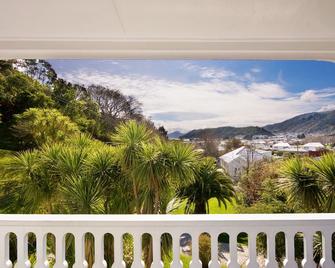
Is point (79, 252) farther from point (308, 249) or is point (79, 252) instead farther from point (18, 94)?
point (18, 94)

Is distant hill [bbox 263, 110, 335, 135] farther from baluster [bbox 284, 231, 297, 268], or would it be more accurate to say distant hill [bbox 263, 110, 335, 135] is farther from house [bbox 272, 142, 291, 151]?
baluster [bbox 284, 231, 297, 268]

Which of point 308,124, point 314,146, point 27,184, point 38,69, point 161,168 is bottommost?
point 27,184

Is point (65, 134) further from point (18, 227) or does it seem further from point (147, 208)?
point (18, 227)

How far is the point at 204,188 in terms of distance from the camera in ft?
16.5

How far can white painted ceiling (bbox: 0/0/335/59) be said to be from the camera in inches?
68.9

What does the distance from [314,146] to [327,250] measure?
3343 millimetres

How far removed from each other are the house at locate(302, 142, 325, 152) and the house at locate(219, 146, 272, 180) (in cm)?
59

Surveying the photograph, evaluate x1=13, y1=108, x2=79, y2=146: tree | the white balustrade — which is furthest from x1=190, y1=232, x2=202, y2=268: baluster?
x1=13, y1=108, x2=79, y2=146: tree

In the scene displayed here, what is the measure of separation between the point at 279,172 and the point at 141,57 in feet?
11.2

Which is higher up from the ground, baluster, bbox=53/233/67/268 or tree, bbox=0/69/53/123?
tree, bbox=0/69/53/123

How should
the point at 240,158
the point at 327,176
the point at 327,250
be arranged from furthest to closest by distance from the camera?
the point at 240,158 → the point at 327,176 → the point at 327,250

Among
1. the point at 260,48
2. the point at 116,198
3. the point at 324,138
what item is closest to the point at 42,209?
the point at 116,198

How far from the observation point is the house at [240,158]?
5055 millimetres

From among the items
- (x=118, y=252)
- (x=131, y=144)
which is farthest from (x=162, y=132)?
(x=118, y=252)
